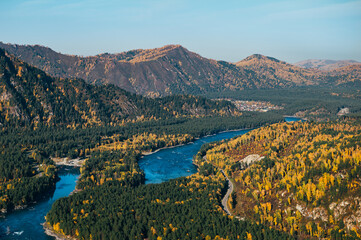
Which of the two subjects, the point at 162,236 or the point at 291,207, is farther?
the point at 291,207

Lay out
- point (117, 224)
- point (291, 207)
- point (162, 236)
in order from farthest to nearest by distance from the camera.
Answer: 1. point (291, 207)
2. point (117, 224)
3. point (162, 236)

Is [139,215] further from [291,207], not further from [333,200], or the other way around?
[333,200]

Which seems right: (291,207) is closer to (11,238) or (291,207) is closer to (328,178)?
(328,178)

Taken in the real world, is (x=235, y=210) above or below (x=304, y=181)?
below

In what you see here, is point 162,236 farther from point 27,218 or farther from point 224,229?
point 27,218

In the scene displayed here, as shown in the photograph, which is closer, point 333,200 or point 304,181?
point 333,200

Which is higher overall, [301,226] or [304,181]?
[304,181]

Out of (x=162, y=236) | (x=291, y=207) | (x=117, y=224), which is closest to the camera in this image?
(x=162, y=236)

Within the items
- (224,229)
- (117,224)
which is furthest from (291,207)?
(117,224)

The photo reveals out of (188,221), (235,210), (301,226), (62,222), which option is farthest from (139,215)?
(301,226)
